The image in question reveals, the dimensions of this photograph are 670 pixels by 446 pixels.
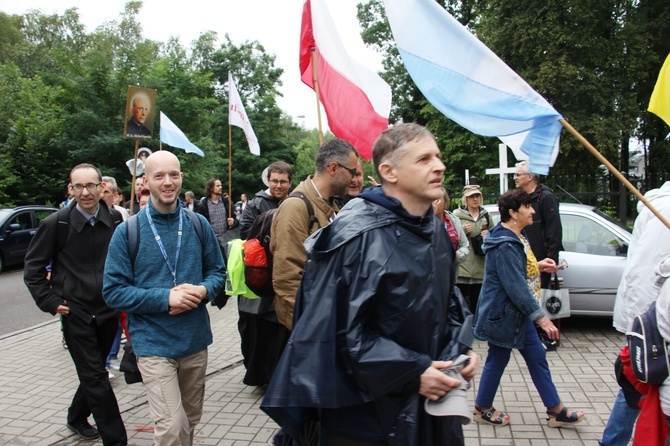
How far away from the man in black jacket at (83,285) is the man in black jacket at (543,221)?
15.3 feet

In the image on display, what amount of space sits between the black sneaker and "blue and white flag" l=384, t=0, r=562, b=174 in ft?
11.7

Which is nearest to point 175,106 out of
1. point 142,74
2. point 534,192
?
point 142,74

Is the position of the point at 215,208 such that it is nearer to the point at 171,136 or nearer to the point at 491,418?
the point at 171,136

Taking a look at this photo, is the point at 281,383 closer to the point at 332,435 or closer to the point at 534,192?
the point at 332,435

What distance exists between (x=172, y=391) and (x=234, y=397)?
7.67 feet

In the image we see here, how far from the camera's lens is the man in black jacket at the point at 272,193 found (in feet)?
19.5

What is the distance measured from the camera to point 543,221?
672 cm

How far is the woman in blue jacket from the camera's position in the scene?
4168mm

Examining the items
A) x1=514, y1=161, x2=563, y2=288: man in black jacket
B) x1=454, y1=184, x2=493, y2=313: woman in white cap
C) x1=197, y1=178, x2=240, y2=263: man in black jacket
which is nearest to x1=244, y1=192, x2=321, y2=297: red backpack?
x1=514, y1=161, x2=563, y2=288: man in black jacket

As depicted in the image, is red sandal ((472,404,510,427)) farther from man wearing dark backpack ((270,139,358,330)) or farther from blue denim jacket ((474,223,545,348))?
man wearing dark backpack ((270,139,358,330))

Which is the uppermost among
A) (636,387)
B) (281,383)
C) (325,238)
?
(325,238)

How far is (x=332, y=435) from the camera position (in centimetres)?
222

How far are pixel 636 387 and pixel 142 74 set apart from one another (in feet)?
79.4

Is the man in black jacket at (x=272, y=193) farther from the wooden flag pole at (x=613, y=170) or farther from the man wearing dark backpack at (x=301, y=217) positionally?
the wooden flag pole at (x=613, y=170)
